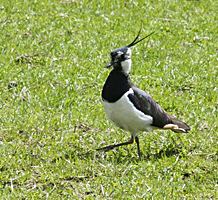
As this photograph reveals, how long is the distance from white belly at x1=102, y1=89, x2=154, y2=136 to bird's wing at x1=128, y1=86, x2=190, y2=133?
0.19ft

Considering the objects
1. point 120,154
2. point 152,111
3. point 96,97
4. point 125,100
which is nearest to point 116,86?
point 125,100

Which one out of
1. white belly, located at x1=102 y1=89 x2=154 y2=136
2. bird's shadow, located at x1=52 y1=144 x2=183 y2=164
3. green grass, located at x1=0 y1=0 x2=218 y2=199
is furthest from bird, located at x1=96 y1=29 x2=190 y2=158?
green grass, located at x1=0 y1=0 x2=218 y2=199

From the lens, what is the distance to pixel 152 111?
5133 mm

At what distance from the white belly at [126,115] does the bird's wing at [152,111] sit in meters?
0.06

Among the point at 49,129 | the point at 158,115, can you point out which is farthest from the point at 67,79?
the point at 158,115

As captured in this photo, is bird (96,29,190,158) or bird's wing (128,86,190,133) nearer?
bird (96,29,190,158)

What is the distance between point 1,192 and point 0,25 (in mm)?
4869

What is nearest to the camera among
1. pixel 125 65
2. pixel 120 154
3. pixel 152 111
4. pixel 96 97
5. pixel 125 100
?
pixel 125 100

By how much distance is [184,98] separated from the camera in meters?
6.74

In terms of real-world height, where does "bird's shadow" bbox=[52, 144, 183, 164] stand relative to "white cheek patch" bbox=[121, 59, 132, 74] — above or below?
below

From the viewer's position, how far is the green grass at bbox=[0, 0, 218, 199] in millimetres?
4637

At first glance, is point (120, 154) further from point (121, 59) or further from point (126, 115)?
point (121, 59)

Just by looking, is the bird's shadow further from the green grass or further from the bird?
the bird

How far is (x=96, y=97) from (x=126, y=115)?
5.80 ft
